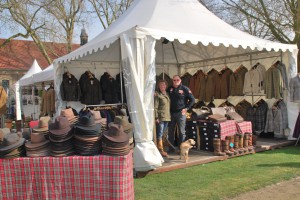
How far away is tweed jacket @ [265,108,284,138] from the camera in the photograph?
26.2 feet

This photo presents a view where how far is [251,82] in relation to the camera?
8.97m

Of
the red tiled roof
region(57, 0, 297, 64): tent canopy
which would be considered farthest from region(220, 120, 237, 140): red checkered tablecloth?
the red tiled roof

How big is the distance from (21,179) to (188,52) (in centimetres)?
759

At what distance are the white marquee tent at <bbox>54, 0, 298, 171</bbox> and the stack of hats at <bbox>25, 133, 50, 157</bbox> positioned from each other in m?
1.72

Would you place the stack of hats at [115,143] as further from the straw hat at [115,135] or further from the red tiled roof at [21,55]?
the red tiled roof at [21,55]

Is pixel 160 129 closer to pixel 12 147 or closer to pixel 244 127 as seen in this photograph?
pixel 244 127

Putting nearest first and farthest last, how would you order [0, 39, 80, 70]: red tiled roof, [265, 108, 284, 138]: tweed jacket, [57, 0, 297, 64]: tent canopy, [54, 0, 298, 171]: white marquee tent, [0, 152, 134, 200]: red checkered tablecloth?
[0, 152, 134, 200]: red checkered tablecloth < [54, 0, 298, 171]: white marquee tent < [57, 0, 297, 64]: tent canopy < [265, 108, 284, 138]: tweed jacket < [0, 39, 80, 70]: red tiled roof

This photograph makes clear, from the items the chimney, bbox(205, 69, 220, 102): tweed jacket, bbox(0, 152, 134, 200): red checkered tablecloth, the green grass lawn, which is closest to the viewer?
bbox(0, 152, 134, 200): red checkered tablecloth

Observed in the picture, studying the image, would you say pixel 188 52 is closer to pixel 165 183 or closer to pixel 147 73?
pixel 147 73

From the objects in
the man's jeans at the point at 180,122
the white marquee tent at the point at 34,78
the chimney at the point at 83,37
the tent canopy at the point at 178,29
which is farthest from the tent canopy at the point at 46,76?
the chimney at the point at 83,37

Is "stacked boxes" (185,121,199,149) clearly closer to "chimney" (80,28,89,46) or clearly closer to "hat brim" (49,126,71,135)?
"hat brim" (49,126,71,135)

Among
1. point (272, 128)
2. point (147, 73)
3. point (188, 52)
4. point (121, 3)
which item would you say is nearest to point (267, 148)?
point (272, 128)

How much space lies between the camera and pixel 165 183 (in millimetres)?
4719

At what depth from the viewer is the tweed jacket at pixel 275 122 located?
7.99 metres
